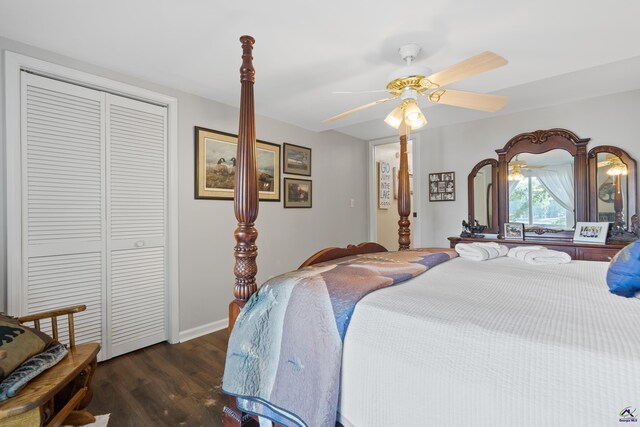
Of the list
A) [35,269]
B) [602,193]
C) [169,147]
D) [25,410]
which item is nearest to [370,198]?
[602,193]

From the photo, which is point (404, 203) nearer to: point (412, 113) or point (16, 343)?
point (412, 113)

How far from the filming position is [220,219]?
10.1 ft

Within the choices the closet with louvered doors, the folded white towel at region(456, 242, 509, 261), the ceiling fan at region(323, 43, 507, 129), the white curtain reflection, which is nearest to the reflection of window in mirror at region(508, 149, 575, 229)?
the white curtain reflection

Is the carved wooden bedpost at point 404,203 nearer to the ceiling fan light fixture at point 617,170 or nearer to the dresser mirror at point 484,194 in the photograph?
the dresser mirror at point 484,194

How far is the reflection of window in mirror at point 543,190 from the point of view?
320 centimetres

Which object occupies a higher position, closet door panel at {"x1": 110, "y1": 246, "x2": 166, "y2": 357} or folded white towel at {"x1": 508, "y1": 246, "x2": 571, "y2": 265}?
folded white towel at {"x1": 508, "y1": 246, "x2": 571, "y2": 265}

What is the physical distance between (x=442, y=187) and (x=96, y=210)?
3.71 m

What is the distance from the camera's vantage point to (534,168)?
338 cm

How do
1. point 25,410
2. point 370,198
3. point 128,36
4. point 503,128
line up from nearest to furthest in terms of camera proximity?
point 25,410 → point 128,36 → point 503,128 → point 370,198

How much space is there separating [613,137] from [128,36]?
13.8 feet

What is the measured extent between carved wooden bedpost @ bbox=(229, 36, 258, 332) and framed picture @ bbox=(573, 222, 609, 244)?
3180 millimetres

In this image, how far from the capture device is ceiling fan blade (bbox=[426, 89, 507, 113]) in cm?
201

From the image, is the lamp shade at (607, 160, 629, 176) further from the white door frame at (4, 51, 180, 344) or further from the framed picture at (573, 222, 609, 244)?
the white door frame at (4, 51, 180, 344)

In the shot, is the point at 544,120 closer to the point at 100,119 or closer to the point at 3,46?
the point at 100,119
